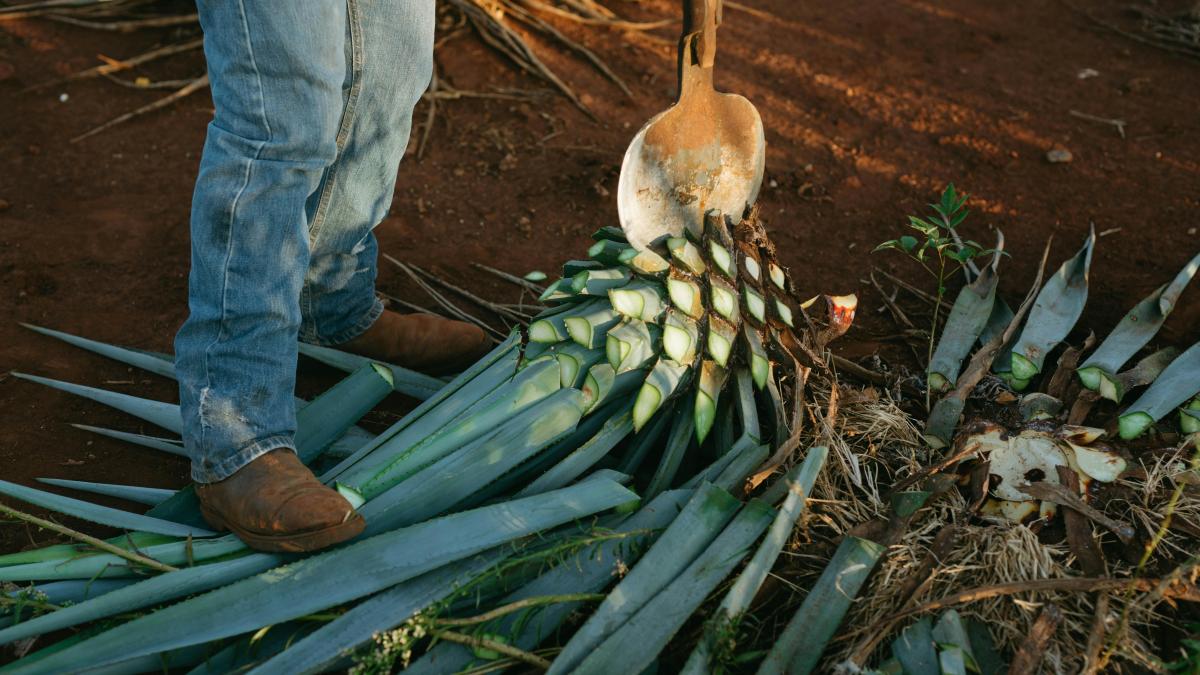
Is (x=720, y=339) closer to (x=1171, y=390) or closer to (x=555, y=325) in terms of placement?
(x=555, y=325)

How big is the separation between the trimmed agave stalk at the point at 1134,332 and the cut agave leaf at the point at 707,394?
2.31 feet

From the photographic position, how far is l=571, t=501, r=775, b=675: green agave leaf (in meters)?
1.35

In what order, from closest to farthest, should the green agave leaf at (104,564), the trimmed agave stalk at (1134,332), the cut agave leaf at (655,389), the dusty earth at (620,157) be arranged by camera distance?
1. the green agave leaf at (104,564)
2. the cut agave leaf at (655,389)
3. the trimmed agave stalk at (1134,332)
4. the dusty earth at (620,157)

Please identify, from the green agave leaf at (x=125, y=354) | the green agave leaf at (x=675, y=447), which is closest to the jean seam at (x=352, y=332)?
the green agave leaf at (x=125, y=354)

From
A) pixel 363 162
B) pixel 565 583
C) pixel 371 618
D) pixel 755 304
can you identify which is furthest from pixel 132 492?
pixel 755 304

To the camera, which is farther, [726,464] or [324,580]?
[726,464]

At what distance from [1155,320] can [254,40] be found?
6.02 feet

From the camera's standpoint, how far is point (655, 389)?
1.72 metres

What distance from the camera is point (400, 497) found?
1.57 metres

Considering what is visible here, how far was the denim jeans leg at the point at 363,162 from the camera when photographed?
1768 mm

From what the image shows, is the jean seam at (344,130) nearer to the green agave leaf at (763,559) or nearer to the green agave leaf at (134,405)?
the green agave leaf at (134,405)

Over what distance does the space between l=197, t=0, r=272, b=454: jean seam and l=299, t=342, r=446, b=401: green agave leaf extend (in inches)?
16.0

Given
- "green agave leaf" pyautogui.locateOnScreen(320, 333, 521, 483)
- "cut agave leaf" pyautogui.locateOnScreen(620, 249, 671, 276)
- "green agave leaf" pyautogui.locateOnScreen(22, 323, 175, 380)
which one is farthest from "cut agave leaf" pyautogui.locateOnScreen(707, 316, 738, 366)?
"green agave leaf" pyautogui.locateOnScreen(22, 323, 175, 380)

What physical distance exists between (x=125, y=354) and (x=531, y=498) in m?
1.11
